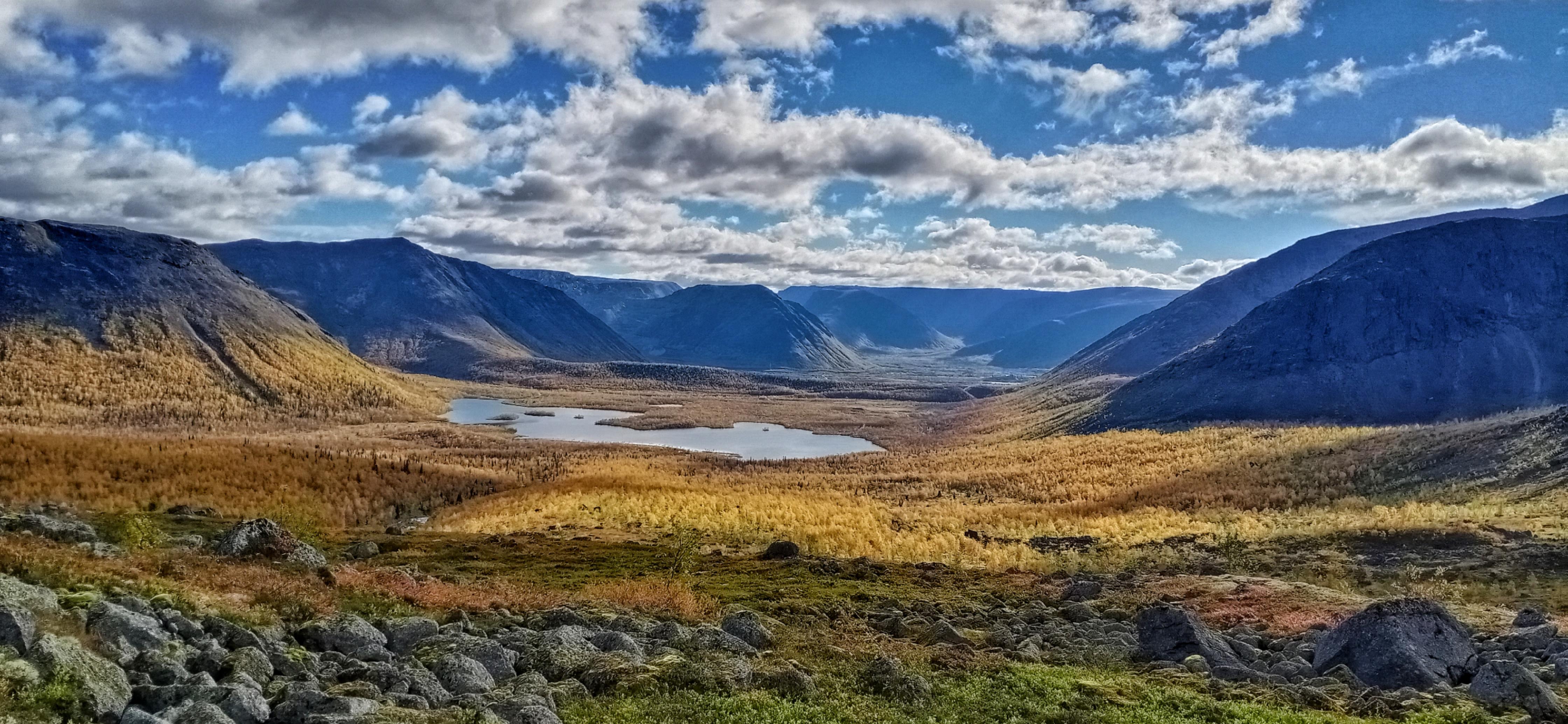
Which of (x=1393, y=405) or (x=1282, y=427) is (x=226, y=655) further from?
(x=1393, y=405)

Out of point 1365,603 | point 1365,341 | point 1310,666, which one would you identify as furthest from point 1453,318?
point 1310,666

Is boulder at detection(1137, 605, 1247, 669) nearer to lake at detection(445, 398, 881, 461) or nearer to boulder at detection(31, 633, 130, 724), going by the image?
boulder at detection(31, 633, 130, 724)

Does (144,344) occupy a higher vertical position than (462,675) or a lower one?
higher

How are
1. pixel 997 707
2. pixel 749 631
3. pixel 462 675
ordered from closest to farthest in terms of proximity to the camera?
pixel 462 675
pixel 997 707
pixel 749 631

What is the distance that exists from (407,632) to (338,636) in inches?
55.4

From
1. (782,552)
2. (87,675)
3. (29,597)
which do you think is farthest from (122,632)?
(782,552)

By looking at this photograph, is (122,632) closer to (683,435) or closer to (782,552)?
(782,552)

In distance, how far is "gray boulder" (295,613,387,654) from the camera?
16.9m

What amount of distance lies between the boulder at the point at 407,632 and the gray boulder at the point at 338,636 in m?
0.29

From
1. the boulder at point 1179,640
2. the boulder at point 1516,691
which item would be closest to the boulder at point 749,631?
the boulder at point 1179,640

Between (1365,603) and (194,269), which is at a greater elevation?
(194,269)

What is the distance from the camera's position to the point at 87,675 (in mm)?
11930

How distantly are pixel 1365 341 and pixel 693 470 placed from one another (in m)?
123

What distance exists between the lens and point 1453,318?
148 metres
